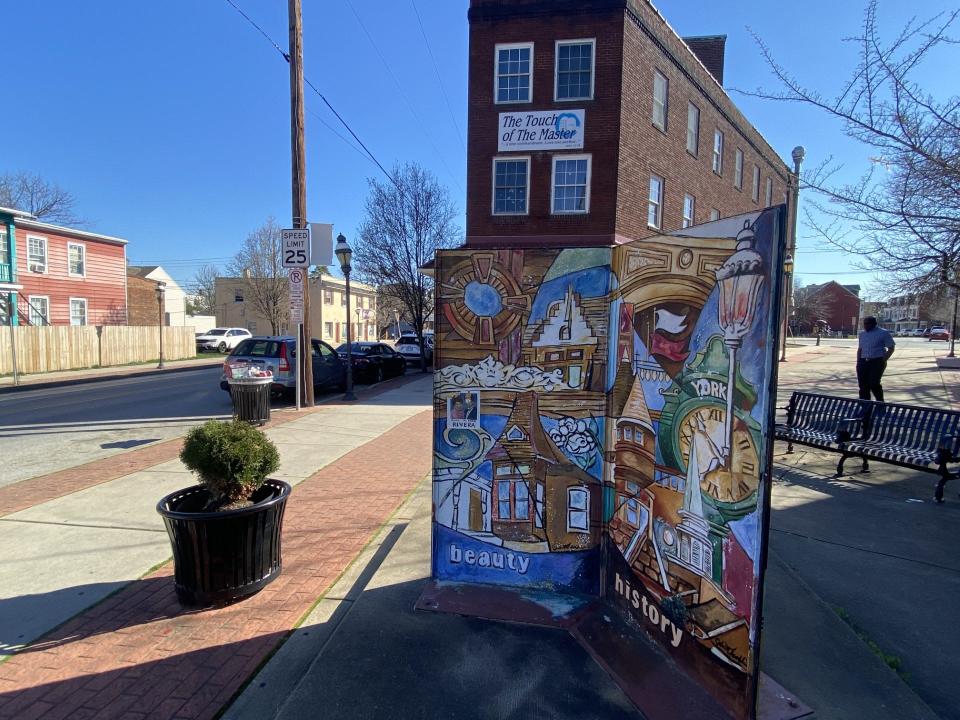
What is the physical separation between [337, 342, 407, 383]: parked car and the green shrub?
40.2 feet

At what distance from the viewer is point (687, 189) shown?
2066cm

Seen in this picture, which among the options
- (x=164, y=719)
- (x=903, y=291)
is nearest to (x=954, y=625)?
(x=164, y=719)

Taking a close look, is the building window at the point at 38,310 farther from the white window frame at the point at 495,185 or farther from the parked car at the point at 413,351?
the white window frame at the point at 495,185

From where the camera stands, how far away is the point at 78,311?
27500mm

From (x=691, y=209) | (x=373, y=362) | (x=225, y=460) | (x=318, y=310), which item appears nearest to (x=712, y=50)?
(x=691, y=209)

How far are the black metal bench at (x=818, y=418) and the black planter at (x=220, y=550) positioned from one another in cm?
640

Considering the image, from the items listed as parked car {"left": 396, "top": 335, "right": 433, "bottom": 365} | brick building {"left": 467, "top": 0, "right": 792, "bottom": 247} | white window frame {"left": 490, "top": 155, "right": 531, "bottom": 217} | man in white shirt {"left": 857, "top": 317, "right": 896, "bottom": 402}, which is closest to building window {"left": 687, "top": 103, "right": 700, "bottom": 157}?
brick building {"left": 467, "top": 0, "right": 792, "bottom": 247}

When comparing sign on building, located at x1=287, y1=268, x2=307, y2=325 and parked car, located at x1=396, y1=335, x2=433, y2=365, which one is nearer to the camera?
sign on building, located at x1=287, y1=268, x2=307, y2=325

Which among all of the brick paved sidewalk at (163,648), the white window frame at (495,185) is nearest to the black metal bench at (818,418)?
the brick paved sidewalk at (163,648)

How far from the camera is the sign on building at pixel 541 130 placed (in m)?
16.5

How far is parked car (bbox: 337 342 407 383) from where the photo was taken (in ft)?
56.9

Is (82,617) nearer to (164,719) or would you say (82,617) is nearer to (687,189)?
(164,719)

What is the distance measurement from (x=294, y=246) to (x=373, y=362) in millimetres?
7194

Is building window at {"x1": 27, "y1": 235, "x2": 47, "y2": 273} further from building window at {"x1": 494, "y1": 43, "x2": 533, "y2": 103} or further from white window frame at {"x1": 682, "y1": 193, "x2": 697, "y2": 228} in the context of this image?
white window frame at {"x1": 682, "y1": 193, "x2": 697, "y2": 228}
